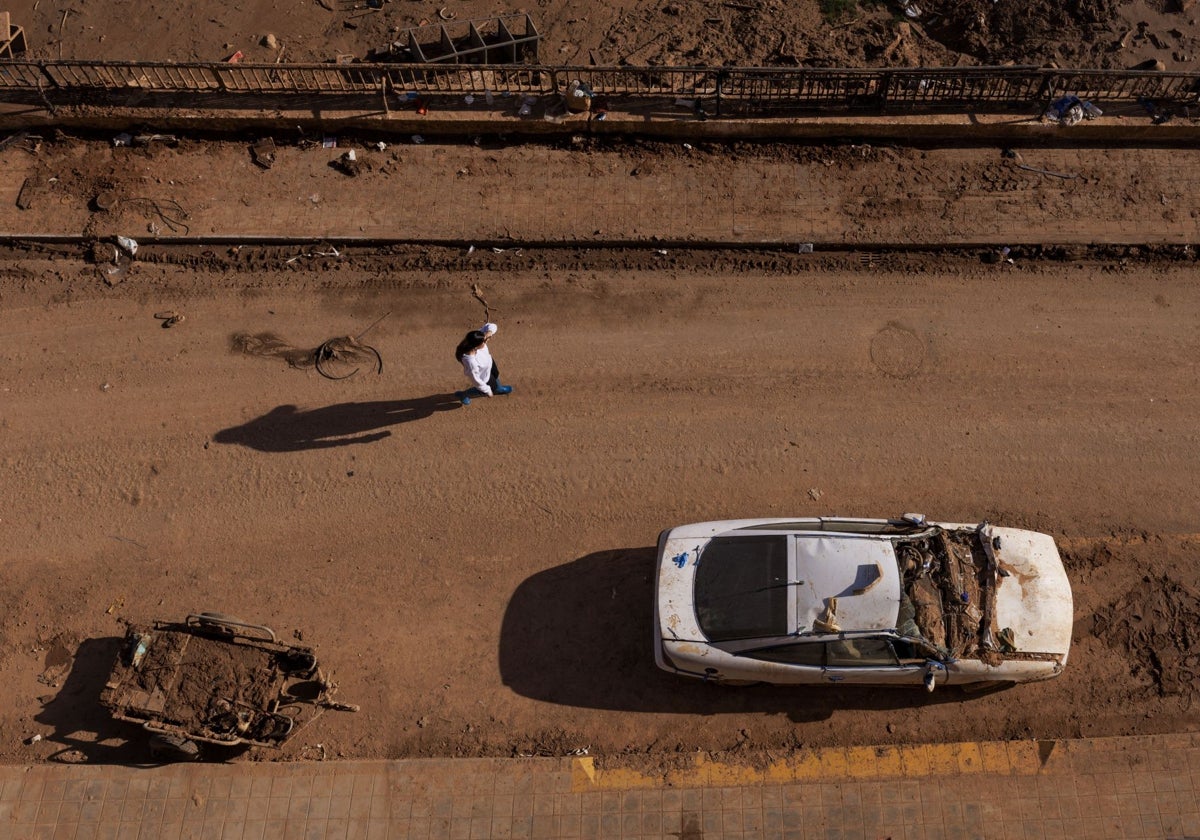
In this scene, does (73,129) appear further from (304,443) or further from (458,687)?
(458,687)

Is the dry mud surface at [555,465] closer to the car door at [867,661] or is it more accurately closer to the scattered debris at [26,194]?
the scattered debris at [26,194]

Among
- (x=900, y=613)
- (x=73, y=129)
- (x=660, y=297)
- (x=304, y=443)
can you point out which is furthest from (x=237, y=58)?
(x=900, y=613)

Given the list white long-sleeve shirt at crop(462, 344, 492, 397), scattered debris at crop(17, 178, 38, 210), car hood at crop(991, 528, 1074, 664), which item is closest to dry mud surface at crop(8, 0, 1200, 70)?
scattered debris at crop(17, 178, 38, 210)

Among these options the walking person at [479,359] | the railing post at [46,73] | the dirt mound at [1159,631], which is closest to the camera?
the dirt mound at [1159,631]

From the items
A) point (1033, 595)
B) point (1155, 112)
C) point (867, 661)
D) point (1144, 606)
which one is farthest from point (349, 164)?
point (1155, 112)

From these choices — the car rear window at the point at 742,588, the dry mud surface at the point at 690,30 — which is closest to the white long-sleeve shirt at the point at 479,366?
the car rear window at the point at 742,588
